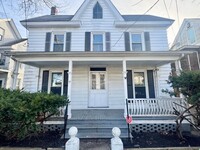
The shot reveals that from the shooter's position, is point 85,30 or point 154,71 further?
point 85,30

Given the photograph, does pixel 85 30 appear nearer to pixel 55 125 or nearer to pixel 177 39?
pixel 55 125

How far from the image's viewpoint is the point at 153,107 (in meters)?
6.80

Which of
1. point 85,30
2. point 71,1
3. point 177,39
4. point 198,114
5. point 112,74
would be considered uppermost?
point 177,39

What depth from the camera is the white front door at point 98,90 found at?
8.78 meters

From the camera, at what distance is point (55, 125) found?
6.62 meters

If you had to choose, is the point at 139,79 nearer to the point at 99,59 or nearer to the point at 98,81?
the point at 98,81

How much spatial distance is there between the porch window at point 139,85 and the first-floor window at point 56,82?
467cm

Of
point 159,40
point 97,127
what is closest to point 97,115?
point 97,127

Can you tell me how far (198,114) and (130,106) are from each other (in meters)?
2.65

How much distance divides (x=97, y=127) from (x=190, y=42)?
46.8 ft

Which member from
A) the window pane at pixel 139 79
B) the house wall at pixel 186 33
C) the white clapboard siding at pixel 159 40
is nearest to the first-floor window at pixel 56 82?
the window pane at pixel 139 79

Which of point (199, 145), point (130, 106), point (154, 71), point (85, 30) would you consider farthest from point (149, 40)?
point (199, 145)

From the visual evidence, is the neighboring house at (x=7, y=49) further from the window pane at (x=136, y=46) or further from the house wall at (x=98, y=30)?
the window pane at (x=136, y=46)

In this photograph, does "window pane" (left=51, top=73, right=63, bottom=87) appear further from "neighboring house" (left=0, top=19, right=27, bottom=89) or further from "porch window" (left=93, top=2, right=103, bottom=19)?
"porch window" (left=93, top=2, right=103, bottom=19)
